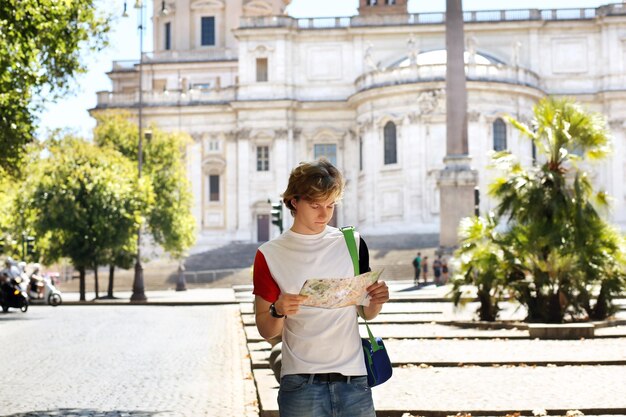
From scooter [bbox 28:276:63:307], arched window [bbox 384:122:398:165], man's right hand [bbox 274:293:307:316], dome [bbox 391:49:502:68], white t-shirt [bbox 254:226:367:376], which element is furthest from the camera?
arched window [bbox 384:122:398:165]

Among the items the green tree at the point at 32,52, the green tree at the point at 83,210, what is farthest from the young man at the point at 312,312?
the green tree at the point at 83,210

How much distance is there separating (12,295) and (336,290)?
27.1m

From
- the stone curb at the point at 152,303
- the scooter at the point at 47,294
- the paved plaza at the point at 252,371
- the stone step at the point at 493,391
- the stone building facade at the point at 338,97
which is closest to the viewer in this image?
the stone step at the point at 493,391

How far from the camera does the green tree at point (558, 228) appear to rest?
20938 millimetres

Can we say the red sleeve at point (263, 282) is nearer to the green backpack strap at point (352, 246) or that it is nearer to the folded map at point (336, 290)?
the folded map at point (336, 290)

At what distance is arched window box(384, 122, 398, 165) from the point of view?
69438 mm

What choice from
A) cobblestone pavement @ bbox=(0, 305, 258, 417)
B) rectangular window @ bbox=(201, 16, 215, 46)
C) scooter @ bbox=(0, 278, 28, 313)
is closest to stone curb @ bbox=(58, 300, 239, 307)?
scooter @ bbox=(0, 278, 28, 313)

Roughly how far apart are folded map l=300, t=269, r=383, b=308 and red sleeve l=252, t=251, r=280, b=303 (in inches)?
7.7

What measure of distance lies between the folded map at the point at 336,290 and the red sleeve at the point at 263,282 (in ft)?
0.64

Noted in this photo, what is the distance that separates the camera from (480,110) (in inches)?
2650

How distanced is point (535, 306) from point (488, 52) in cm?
5453

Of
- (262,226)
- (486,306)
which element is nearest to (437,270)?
(486,306)

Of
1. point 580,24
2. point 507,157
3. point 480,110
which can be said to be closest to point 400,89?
point 480,110

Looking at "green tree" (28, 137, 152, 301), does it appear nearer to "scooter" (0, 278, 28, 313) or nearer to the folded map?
"scooter" (0, 278, 28, 313)
